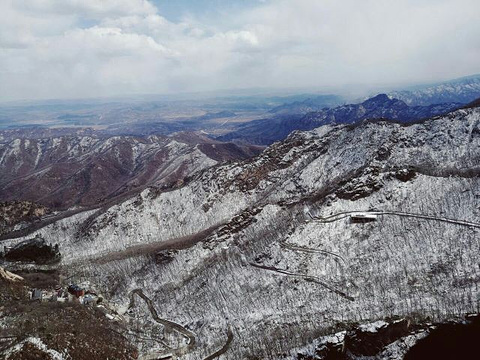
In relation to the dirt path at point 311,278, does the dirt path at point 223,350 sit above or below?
below

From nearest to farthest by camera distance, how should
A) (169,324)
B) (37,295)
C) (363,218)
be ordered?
(169,324) < (37,295) < (363,218)

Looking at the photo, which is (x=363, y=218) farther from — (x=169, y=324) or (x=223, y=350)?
(x=169, y=324)

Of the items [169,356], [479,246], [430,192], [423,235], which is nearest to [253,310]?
[169,356]

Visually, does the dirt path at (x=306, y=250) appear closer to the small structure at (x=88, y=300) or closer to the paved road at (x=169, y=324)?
the paved road at (x=169, y=324)

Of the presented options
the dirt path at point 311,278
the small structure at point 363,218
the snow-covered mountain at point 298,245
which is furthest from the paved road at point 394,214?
the dirt path at point 311,278

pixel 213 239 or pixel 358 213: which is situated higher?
pixel 358 213

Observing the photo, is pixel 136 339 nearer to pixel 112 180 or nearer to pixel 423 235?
pixel 423 235

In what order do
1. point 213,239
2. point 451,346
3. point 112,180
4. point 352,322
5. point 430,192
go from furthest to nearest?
1. point 112,180
2. point 213,239
3. point 430,192
4. point 352,322
5. point 451,346

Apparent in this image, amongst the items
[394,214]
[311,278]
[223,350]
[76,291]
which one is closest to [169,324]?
[223,350]
